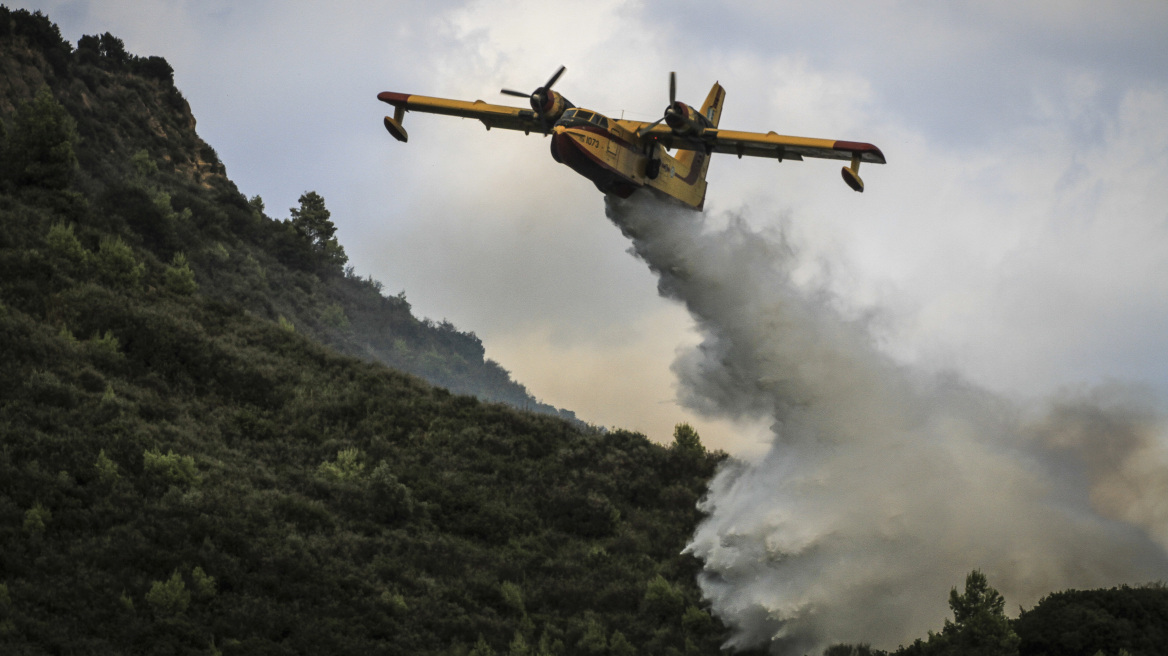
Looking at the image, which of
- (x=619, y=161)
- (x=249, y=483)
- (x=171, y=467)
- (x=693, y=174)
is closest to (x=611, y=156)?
(x=619, y=161)

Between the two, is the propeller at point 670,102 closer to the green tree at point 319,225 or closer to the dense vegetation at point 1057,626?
the dense vegetation at point 1057,626

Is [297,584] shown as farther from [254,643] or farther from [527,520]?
[527,520]

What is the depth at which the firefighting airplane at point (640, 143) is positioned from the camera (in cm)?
2703

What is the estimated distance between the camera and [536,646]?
22547 millimetres

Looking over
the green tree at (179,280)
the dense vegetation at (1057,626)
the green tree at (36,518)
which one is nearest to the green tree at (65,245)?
the green tree at (179,280)

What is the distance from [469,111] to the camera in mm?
31625

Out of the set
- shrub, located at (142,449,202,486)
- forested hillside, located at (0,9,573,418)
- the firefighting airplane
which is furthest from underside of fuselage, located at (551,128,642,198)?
forested hillside, located at (0,9,573,418)

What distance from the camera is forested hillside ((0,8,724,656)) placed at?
21.0m

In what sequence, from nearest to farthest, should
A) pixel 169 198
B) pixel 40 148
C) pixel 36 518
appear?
pixel 36 518 < pixel 40 148 < pixel 169 198

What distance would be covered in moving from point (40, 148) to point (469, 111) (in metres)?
21.4

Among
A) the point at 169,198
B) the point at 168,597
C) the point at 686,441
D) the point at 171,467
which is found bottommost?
the point at 168,597

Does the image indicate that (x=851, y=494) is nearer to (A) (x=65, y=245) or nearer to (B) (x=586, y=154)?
(B) (x=586, y=154)

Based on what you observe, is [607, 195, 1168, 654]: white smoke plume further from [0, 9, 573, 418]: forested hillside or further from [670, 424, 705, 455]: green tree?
[0, 9, 573, 418]: forested hillside

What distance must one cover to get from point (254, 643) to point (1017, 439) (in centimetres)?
1823
